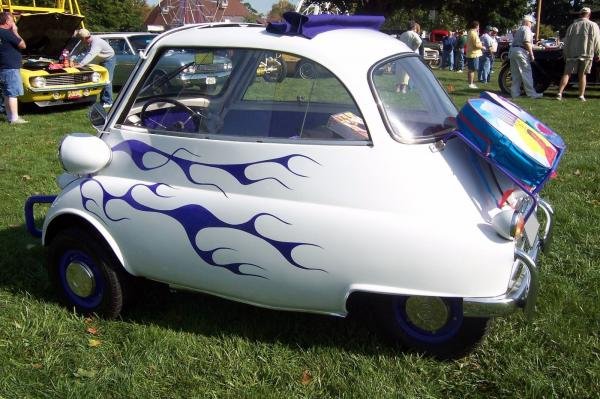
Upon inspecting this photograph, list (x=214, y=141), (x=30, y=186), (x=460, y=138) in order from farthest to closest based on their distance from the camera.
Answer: (x=30, y=186) → (x=214, y=141) → (x=460, y=138)

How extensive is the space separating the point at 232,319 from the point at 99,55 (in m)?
9.19

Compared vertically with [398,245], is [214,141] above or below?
above

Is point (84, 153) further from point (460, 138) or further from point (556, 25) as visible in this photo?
point (556, 25)

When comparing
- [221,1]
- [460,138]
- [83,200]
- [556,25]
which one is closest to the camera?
[460,138]

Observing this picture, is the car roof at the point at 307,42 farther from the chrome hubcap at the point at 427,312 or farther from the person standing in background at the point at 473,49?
the person standing in background at the point at 473,49

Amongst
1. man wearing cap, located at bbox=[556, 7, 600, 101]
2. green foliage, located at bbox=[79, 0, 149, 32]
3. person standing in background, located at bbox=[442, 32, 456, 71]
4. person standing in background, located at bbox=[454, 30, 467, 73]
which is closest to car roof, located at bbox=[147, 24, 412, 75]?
man wearing cap, located at bbox=[556, 7, 600, 101]

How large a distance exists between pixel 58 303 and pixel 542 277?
10.0 ft

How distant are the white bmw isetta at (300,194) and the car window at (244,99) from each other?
0.01m

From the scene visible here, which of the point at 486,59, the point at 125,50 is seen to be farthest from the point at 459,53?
the point at 125,50

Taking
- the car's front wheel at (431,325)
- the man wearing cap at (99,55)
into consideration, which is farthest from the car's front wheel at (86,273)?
the man wearing cap at (99,55)

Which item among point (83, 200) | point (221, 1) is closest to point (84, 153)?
point (83, 200)

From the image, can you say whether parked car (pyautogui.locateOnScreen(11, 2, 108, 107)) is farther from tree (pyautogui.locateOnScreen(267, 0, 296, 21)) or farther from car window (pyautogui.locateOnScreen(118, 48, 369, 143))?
car window (pyautogui.locateOnScreen(118, 48, 369, 143))

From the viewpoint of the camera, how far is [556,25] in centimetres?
7231

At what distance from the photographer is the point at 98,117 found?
3361mm
